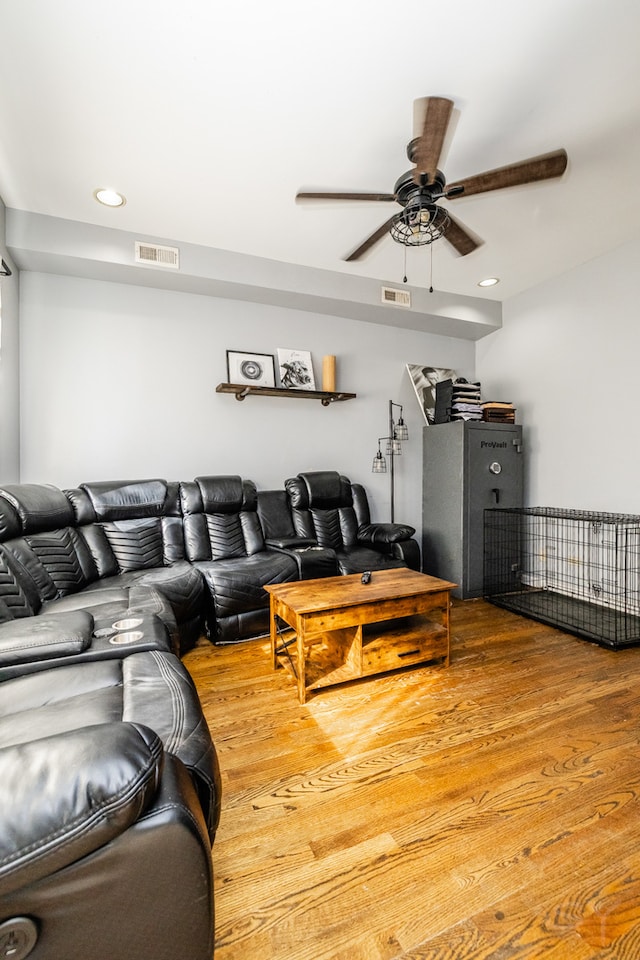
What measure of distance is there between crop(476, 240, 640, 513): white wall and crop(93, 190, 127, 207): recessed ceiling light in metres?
3.62

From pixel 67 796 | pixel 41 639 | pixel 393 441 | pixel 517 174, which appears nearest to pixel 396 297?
pixel 393 441

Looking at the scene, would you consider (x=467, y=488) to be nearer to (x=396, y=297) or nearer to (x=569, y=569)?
(x=569, y=569)

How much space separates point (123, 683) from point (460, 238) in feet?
9.08

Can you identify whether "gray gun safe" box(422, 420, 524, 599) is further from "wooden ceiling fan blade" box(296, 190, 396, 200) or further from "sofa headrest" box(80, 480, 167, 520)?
"sofa headrest" box(80, 480, 167, 520)

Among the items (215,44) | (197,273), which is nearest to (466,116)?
(215,44)

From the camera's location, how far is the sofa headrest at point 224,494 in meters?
3.38

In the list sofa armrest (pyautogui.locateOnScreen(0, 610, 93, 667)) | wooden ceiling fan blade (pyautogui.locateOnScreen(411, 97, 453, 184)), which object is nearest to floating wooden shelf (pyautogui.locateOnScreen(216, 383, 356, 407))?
wooden ceiling fan blade (pyautogui.locateOnScreen(411, 97, 453, 184))

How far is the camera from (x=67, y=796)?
597mm

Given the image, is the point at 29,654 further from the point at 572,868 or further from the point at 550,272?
the point at 550,272

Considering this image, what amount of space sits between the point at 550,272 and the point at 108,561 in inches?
172

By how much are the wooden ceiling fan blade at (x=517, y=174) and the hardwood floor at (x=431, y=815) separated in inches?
97.9

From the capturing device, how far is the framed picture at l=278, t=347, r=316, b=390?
393 cm

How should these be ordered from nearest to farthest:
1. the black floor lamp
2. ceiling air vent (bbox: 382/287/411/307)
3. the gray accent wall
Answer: the gray accent wall
ceiling air vent (bbox: 382/287/411/307)
the black floor lamp

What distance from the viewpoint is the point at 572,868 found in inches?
49.8
